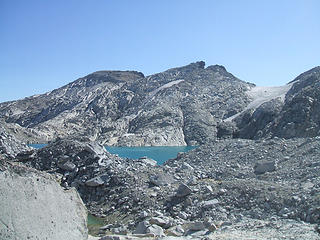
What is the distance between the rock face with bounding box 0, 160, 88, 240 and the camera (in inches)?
289

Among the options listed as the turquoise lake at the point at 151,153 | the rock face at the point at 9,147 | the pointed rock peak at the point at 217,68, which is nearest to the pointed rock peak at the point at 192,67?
the pointed rock peak at the point at 217,68

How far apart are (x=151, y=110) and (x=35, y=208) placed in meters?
109

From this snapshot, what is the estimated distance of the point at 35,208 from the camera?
7.81m

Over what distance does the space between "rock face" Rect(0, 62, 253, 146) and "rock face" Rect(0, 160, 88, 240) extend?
87.6 metres

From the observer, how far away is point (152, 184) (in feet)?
58.6

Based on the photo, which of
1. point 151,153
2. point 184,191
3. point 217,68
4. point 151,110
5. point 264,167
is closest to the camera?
point 184,191

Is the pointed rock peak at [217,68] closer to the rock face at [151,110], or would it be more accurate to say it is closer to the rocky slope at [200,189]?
the rock face at [151,110]

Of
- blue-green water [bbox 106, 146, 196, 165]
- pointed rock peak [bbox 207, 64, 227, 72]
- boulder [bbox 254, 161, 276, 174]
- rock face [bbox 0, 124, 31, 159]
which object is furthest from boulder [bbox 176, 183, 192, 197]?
pointed rock peak [bbox 207, 64, 227, 72]

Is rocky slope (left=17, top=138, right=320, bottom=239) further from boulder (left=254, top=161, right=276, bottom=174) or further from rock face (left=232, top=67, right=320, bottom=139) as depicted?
rock face (left=232, top=67, right=320, bottom=139)

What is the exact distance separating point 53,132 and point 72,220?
120 meters

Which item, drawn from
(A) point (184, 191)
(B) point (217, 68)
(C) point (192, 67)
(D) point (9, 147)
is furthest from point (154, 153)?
(C) point (192, 67)

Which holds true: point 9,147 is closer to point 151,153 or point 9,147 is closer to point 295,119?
point 151,153

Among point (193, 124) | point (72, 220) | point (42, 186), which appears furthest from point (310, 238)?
point (193, 124)

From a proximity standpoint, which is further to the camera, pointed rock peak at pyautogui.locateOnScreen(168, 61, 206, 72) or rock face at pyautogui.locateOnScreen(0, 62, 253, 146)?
pointed rock peak at pyautogui.locateOnScreen(168, 61, 206, 72)
